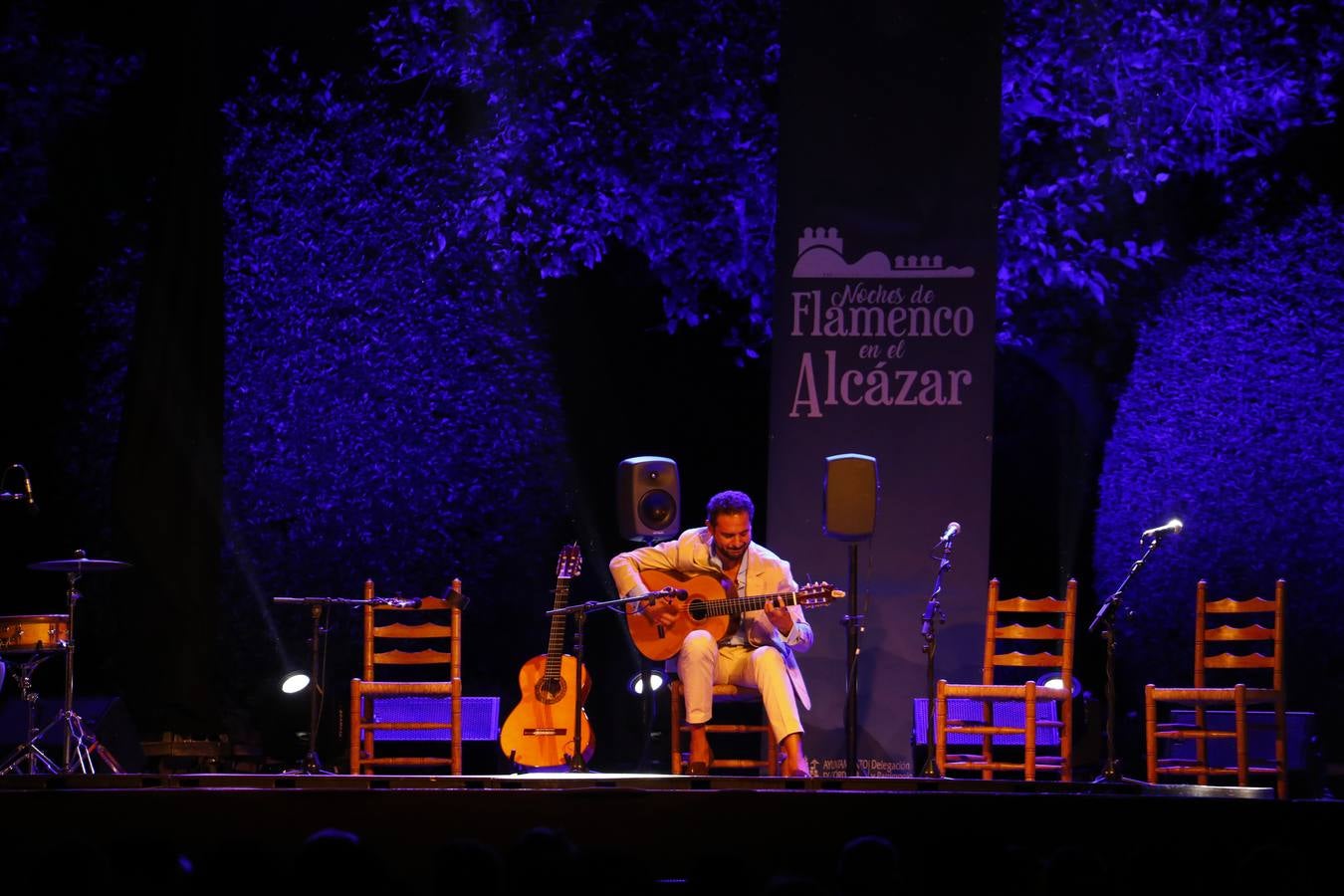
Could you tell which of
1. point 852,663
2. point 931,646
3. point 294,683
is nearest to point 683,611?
point 852,663

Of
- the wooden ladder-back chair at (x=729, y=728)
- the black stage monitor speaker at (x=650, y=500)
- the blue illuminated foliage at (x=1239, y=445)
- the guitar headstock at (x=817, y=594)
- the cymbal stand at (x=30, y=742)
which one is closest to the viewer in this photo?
the guitar headstock at (x=817, y=594)

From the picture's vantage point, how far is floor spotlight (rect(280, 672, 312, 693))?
641cm

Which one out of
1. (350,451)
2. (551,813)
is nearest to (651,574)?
(350,451)

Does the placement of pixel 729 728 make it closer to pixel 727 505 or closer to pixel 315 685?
pixel 727 505

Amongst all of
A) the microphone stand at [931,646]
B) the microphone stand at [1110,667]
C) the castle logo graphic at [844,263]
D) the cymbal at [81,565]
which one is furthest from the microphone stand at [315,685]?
the microphone stand at [1110,667]

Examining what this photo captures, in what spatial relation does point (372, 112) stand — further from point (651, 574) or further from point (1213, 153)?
point (1213, 153)

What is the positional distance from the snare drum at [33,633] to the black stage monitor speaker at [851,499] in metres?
3.35

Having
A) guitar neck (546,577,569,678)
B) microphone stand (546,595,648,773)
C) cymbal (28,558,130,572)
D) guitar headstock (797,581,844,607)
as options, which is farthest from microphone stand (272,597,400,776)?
guitar headstock (797,581,844,607)

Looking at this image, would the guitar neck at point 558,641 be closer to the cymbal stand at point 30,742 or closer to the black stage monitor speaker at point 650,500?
the black stage monitor speaker at point 650,500

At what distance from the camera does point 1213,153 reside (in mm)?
7176

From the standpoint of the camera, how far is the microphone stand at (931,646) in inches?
220

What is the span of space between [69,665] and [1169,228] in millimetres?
5666

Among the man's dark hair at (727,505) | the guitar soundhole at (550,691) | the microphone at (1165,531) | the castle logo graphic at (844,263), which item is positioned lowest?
the guitar soundhole at (550,691)

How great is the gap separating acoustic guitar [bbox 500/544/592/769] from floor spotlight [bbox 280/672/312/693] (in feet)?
3.64
